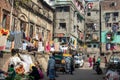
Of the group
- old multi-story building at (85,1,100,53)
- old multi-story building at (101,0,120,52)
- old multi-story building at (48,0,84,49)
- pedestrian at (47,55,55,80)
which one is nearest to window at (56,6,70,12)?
old multi-story building at (48,0,84,49)

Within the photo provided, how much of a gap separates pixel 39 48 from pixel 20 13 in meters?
4.47

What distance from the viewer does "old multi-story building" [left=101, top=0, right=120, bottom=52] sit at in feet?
178

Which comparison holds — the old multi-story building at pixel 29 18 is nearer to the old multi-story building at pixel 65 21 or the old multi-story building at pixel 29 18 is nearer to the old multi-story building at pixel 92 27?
the old multi-story building at pixel 65 21

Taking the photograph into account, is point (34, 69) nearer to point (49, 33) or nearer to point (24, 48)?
point (24, 48)

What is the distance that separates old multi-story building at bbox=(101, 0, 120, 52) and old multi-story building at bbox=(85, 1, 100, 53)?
1.23m

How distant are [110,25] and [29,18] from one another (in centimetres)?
2635

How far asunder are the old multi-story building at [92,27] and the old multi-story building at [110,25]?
4.04 feet

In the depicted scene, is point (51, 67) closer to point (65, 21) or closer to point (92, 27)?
point (65, 21)

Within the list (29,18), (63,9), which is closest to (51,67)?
(29,18)

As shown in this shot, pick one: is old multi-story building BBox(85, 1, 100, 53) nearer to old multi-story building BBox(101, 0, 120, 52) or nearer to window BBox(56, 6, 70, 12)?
old multi-story building BBox(101, 0, 120, 52)

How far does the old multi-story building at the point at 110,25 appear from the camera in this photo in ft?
178

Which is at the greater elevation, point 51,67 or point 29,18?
point 29,18

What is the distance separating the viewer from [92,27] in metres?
57.9

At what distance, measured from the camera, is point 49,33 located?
42469 mm
